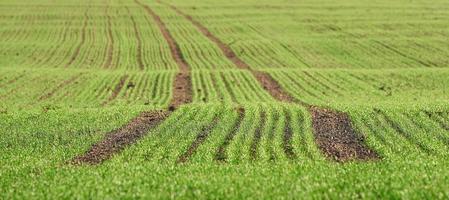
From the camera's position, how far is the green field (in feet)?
50.8

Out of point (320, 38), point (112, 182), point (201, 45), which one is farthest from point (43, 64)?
point (112, 182)

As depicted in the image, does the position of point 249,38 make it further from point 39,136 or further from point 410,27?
point 39,136

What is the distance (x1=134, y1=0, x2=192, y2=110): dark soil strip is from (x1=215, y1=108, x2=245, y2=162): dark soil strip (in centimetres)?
504

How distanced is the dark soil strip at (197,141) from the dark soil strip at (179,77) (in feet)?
20.5

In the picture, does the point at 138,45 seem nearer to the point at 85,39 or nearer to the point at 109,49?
the point at 109,49

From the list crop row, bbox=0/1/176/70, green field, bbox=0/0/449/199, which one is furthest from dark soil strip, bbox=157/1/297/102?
crop row, bbox=0/1/176/70

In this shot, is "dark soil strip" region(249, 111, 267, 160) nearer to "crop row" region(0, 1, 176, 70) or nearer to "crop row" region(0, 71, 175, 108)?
"crop row" region(0, 71, 175, 108)

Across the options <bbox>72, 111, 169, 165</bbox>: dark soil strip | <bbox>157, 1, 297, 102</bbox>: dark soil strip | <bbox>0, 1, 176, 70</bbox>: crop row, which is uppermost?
<bbox>72, 111, 169, 165</bbox>: dark soil strip

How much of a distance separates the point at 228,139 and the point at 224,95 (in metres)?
17.2

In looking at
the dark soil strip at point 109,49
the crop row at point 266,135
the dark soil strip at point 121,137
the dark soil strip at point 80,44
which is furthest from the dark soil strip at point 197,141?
the dark soil strip at point 80,44

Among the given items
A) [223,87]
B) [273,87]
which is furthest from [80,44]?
[273,87]

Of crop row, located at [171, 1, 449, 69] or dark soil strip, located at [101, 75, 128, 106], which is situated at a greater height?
dark soil strip, located at [101, 75, 128, 106]

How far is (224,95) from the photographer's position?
41.5 meters

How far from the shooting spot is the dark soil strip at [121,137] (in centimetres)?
2170
